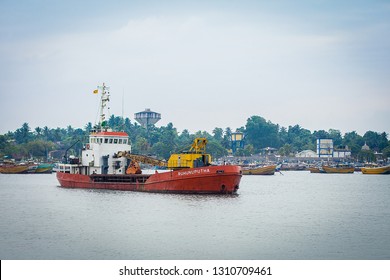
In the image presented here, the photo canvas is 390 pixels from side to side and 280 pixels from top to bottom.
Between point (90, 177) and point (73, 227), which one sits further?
point (90, 177)

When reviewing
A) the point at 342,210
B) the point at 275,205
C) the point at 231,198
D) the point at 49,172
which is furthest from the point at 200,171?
the point at 49,172

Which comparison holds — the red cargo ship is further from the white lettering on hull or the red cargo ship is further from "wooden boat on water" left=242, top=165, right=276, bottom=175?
"wooden boat on water" left=242, top=165, right=276, bottom=175

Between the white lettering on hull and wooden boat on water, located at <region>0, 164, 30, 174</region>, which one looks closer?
the white lettering on hull

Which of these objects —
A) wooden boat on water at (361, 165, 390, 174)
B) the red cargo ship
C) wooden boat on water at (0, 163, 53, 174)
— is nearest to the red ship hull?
the red cargo ship

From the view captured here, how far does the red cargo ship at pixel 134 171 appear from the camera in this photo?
52.7m

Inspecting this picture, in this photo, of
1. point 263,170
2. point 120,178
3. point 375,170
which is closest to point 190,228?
point 120,178

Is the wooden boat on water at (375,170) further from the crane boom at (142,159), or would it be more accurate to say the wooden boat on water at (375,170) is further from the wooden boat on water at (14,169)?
the crane boom at (142,159)

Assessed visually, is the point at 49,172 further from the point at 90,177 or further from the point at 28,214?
the point at 28,214

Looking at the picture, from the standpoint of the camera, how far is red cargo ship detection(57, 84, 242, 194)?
52.7 metres

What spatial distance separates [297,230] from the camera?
36.0 metres

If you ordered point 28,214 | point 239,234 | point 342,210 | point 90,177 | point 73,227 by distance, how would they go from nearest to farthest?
point 239,234
point 73,227
point 28,214
point 342,210
point 90,177

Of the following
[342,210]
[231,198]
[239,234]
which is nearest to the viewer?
[239,234]

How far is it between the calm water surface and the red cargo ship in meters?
1.41

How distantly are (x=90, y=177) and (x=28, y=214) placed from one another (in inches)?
779
